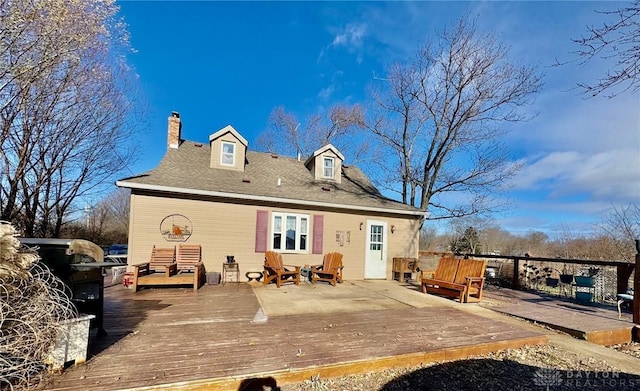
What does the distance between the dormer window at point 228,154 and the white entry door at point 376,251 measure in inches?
206

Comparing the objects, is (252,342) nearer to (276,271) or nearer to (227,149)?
(276,271)

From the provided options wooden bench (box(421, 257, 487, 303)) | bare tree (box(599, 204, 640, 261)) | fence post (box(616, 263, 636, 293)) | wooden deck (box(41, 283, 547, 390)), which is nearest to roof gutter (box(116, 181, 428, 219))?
wooden deck (box(41, 283, 547, 390))

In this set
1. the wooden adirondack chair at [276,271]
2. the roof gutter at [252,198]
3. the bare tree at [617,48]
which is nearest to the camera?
the bare tree at [617,48]

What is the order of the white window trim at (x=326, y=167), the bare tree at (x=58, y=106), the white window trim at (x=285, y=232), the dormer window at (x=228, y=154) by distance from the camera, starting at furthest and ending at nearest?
the white window trim at (x=326, y=167), the dormer window at (x=228, y=154), the white window trim at (x=285, y=232), the bare tree at (x=58, y=106)

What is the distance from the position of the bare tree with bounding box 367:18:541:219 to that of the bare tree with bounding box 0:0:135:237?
36.8 feet

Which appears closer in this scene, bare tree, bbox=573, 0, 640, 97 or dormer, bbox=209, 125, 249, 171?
bare tree, bbox=573, 0, 640, 97

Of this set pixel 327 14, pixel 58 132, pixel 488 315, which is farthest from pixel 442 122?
pixel 58 132

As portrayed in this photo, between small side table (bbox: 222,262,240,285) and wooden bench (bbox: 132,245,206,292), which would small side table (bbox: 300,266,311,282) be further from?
wooden bench (bbox: 132,245,206,292)

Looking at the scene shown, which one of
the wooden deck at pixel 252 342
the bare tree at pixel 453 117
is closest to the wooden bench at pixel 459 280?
the wooden deck at pixel 252 342

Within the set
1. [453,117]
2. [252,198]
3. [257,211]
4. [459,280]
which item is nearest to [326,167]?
[257,211]

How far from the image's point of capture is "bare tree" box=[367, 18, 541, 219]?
1193cm

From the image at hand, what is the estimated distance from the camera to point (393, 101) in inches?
556

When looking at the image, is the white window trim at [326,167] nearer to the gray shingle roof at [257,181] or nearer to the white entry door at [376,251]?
the gray shingle roof at [257,181]

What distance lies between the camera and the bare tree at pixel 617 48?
10.6ft
